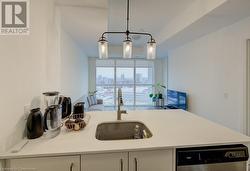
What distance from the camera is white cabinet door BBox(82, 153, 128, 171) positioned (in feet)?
3.54

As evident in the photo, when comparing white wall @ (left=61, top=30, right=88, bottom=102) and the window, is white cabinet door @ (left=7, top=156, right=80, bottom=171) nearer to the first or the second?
white wall @ (left=61, top=30, right=88, bottom=102)

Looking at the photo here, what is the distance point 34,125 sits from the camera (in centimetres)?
125

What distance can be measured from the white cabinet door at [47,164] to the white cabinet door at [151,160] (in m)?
0.39

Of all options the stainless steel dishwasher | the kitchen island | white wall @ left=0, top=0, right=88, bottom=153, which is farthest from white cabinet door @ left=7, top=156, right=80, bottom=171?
the stainless steel dishwasher

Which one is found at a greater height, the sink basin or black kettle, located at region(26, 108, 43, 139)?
black kettle, located at region(26, 108, 43, 139)

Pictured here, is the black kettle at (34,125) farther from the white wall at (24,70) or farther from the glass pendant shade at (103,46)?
the glass pendant shade at (103,46)

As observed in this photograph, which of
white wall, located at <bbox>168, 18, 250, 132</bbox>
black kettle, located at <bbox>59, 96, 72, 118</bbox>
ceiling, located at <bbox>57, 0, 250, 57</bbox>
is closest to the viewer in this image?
black kettle, located at <bbox>59, 96, 72, 118</bbox>

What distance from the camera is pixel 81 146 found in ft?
3.66

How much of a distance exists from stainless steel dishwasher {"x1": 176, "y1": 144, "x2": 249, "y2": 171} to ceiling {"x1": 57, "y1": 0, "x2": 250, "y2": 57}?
1857mm

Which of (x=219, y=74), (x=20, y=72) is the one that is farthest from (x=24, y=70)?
(x=219, y=74)

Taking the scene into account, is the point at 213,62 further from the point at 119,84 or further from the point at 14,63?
the point at 119,84

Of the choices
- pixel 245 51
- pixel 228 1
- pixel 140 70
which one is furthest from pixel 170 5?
pixel 140 70

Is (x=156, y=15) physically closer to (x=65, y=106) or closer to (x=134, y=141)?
(x=65, y=106)

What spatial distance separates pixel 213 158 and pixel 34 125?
4.62 feet
